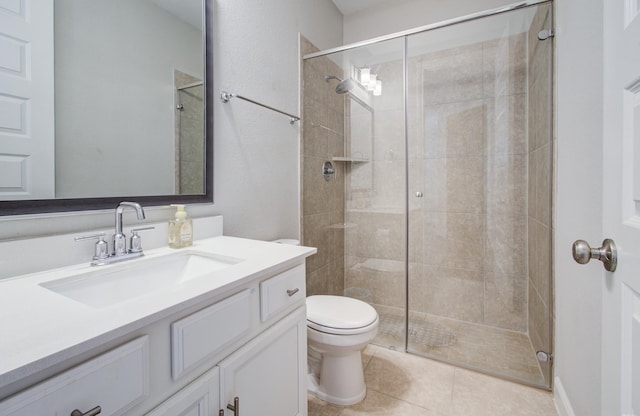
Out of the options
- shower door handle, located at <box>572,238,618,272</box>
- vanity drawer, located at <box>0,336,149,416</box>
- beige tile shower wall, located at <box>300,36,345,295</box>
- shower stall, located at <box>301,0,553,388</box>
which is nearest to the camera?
vanity drawer, located at <box>0,336,149,416</box>

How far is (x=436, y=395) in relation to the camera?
151cm

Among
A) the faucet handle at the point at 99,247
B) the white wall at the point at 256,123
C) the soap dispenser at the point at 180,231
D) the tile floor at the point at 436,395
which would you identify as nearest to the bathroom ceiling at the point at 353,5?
the white wall at the point at 256,123

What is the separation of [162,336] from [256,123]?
1295 mm

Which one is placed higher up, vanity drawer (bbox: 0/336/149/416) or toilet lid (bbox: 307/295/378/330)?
vanity drawer (bbox: 0/336/149/416)

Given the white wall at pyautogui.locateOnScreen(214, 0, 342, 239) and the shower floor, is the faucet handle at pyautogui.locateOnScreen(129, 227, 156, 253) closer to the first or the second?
the white wall at pyautogui.locateOnScreen(214, 0, 342, 239)

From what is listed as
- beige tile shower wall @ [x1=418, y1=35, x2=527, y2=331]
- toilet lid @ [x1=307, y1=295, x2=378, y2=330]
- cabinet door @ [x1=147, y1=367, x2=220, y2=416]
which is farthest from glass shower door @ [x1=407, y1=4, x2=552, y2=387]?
cabinet door @ [x1=147, y1=367, x2=220, y2=416]

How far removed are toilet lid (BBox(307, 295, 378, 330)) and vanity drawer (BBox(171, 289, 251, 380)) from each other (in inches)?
25.6

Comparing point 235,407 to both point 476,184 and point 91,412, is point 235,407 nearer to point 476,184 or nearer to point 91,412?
point 91,412

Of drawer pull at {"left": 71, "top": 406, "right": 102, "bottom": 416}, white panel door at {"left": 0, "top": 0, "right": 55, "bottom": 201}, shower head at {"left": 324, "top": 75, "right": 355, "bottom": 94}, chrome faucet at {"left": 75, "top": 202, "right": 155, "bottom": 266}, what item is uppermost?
shower head at {"left": 324, "top": 75, "right": 355, "bottom": 94}

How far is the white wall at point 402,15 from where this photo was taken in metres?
2.28

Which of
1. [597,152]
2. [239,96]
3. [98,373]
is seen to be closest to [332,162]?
[239,96]

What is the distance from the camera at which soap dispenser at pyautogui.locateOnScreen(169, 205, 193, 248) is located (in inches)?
44.5

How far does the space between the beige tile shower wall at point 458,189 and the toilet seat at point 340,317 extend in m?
0.70

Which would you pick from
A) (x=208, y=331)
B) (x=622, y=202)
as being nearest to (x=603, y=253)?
(x=622, y=202)
